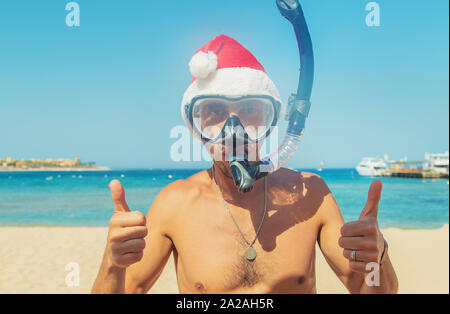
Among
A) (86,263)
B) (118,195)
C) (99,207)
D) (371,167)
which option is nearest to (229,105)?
(118,195)

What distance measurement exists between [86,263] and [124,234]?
6.63 meters

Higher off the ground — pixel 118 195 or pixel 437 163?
pixel 118 195

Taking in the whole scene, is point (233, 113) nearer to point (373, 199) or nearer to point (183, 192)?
point (183, 192)

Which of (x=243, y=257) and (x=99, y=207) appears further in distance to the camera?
(x=99, y=207)

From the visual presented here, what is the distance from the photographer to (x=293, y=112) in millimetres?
1291

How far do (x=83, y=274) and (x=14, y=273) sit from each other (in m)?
1.16

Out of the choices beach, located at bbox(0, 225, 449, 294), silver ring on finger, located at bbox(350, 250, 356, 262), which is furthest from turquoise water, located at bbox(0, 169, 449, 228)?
silver ring on finger, located at bbox(350, 250, 356, 262)

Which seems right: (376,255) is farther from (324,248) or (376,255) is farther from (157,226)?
(157,226)
